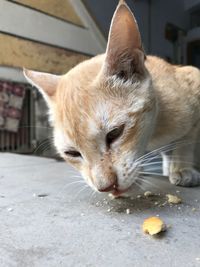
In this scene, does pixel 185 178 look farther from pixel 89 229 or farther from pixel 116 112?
pixel 89 229

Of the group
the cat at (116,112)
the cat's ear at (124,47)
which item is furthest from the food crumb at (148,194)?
the cat's ear at (124,47)

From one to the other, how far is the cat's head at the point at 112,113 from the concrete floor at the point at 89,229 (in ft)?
0.34

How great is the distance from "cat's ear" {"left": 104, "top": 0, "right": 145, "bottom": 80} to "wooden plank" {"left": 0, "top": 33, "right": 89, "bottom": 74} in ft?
7.76

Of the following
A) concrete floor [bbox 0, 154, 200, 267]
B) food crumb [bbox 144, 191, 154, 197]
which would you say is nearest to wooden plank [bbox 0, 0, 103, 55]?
concrete floor [bbox 0, 154, 200, 267]

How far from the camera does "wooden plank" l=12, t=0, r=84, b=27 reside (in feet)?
11.8

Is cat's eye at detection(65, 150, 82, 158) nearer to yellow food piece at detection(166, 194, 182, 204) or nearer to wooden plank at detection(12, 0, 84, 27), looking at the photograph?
yellow food piece at detection(166, 194, 182, 204)

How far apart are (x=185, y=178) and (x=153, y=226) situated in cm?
57

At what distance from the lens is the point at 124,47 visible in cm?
108

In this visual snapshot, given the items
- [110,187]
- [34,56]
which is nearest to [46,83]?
[110,187]

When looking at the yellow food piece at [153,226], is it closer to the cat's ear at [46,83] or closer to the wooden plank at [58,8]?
the cat's ear at [46,83]

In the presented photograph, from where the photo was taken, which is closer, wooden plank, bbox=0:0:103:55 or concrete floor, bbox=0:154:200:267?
concrete floor, bbox=0:154:200:267

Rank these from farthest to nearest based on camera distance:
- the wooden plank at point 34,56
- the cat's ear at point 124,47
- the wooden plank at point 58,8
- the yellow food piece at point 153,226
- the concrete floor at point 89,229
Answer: the wooden plank at point 58,8 < the wooden plank at point 34,56 < the cat's ear at point 124,47 < the yellow food piece at point 153,226 < the concrete floor at point 89,229

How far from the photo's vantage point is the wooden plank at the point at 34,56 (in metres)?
3.39

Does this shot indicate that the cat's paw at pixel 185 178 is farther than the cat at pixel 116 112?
Yes
